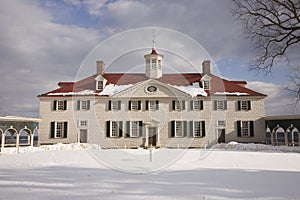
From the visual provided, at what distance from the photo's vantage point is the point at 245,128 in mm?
24734

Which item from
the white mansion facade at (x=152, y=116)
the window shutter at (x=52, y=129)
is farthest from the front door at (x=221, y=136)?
the window shutter at (x=52, y=129)

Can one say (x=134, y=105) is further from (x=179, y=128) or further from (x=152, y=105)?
(x=179, y=128)

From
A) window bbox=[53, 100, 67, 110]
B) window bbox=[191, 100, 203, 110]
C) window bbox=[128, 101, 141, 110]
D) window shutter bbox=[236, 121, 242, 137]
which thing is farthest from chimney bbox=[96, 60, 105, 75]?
window shutter bbox=[236, 121, 242, 137]

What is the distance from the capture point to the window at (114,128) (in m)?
25.0

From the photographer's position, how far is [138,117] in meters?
25.1

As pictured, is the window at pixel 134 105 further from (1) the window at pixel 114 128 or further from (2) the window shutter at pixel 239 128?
(2) the window shutter at pixel 239 128

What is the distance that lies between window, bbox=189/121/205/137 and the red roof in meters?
3.22

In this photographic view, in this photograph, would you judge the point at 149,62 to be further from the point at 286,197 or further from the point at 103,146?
the point at 286,197

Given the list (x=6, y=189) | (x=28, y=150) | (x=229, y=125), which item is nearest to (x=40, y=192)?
(x=6, y=189)

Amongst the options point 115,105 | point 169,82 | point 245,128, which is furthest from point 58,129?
point 245,128

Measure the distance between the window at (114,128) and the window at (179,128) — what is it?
509 cm

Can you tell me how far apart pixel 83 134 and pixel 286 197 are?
72.9 ft

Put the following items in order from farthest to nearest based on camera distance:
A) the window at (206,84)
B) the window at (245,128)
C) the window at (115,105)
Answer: the window at (206,84)
the window at (115,105)
the window at (245,128)

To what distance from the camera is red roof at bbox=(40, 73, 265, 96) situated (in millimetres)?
26014
